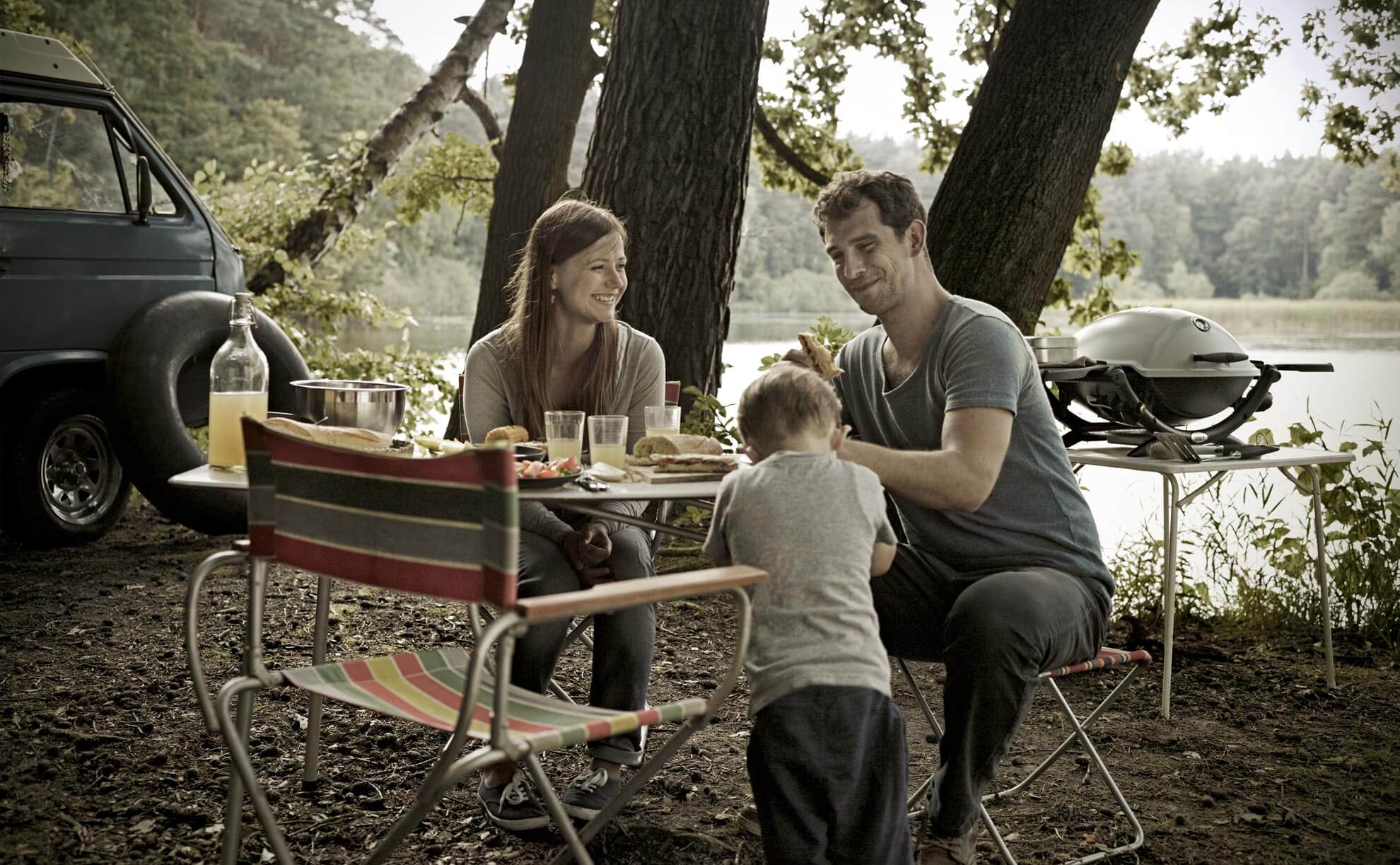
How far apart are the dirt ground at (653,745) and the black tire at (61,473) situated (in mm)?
983

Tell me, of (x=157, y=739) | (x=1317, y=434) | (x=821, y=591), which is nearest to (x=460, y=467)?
(x=821, y=591)

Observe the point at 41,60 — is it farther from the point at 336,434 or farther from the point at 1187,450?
the point at 1187,450

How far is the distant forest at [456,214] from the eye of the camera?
25.5ft

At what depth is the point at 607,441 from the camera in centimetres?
265

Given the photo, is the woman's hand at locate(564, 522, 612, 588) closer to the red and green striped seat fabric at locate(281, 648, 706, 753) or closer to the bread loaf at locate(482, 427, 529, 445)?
the bread loaf at locate(482, 427, 529, 445)

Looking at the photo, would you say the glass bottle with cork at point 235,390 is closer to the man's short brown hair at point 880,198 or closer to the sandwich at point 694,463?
the sandwich at point 694,463

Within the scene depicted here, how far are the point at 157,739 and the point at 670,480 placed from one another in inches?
72.8

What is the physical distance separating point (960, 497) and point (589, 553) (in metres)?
0.83

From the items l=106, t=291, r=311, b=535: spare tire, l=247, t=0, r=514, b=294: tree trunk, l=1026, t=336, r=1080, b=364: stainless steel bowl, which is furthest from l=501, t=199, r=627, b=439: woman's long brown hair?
l=247, t=0, r=514, b=294: tree trunk

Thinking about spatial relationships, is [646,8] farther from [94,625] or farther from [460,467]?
[460,467]

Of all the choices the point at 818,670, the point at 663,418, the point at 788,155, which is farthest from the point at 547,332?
the point at 788,155

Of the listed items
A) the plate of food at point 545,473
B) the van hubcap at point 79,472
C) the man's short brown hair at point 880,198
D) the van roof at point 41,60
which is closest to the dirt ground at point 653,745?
the plate of food at point 545,473

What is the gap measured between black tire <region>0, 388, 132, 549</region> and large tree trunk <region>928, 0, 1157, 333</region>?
3987mm

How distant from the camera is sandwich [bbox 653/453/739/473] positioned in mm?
Result: 2535
